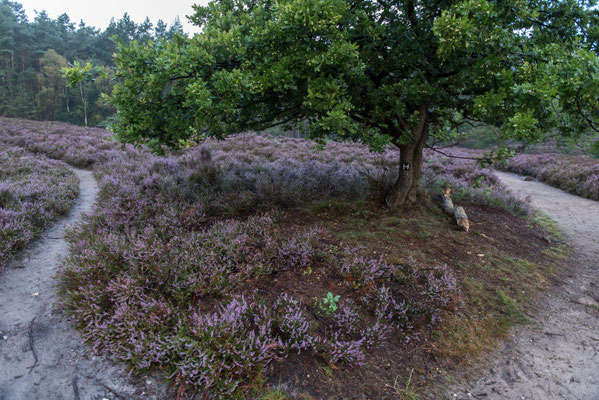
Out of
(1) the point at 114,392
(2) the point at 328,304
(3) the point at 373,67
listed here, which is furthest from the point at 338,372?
(3) the point at 373,67

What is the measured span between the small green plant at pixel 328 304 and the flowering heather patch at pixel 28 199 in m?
4.39

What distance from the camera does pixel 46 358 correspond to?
9.77 feet

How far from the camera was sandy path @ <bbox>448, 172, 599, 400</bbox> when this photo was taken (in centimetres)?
281

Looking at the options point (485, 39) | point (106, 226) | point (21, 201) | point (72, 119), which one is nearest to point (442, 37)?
point (485, 39)

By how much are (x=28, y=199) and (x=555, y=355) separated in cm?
912

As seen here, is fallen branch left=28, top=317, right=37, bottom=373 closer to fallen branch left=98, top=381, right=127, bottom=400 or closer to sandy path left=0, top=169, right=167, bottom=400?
sandy path left=0, top=169, right=167, bottom=400

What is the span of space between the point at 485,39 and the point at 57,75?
201ft

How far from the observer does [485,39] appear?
3.72 m

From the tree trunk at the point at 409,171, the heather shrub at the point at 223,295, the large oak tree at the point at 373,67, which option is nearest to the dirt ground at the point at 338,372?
the heather shrub at the point at 223,295

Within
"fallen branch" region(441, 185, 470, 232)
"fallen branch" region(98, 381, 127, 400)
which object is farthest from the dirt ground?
"fallen branch" region(441, 185, 470, 232)

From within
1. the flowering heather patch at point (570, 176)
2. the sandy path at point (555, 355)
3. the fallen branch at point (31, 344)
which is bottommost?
the fallen branch at point (31, 344)

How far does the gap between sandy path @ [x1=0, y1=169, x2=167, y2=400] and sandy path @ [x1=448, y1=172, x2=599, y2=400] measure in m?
2.91

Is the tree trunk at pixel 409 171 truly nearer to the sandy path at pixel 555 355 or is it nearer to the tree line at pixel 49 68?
the sandy path at pixel 555 355

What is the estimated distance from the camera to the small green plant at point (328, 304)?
3.27 metres
